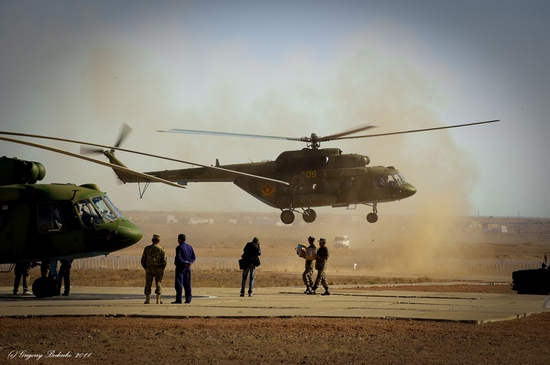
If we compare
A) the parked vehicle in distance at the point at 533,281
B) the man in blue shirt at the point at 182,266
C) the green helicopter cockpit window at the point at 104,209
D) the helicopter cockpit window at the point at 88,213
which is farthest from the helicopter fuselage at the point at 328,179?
the man in blue shirt at the point at 182,266

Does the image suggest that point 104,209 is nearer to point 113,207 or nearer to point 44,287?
point 113,207

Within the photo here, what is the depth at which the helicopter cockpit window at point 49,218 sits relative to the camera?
A: 23.8 m

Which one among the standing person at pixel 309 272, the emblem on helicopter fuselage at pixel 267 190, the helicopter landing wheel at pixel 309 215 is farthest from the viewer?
the helicopter landing wheel at pixel 309 215

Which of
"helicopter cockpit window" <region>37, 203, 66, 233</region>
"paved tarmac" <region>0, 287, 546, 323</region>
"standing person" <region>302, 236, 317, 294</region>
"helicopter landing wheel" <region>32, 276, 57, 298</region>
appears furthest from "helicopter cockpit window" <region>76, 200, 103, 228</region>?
"standing person" <region>302, 236, 317, 294</region>

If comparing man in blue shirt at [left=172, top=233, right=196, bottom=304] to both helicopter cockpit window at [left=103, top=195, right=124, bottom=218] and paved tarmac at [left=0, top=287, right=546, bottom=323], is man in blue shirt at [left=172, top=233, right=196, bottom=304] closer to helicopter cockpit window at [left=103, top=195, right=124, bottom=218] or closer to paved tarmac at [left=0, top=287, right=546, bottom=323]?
paved tarmac at [left=0, top=287, right=546, bottom=323]

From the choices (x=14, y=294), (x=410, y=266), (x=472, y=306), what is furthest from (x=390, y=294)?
(x=410, y=266)

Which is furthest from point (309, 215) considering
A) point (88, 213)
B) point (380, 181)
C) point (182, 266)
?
A: point (182, 266)

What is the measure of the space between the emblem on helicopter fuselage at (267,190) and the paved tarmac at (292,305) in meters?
10.2

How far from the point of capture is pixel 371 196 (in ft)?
116

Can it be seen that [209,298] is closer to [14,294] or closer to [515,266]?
[14,294]

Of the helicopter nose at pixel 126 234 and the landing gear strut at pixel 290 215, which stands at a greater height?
the landing gear strut at pixel 290 215

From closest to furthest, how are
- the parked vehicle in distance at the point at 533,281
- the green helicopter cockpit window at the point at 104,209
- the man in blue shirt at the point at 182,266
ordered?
the man in blue shirt at the point at 182,266 → the green helicopter cockpit window at the point at 104,209 → the parked vehicle in distance at the point at 533,281

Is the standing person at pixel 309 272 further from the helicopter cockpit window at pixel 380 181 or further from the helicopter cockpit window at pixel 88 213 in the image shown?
the helicopter cockpit window at pixel 380 181

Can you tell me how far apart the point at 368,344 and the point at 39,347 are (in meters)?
6.43
